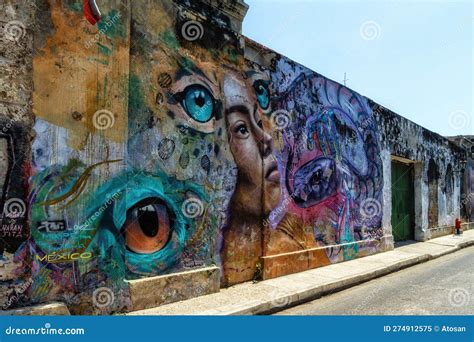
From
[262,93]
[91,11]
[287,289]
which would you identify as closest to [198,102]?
[262,93]

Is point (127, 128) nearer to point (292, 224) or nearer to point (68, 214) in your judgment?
point (68, 214)

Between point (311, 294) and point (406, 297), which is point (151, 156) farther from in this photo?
point (406, 297)

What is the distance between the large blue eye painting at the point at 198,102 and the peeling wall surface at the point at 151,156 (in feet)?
0.08

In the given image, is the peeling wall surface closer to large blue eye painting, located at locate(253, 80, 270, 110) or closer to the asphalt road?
large blue eye painting, located at locate(253, 80, 270, 110)

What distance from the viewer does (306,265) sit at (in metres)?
7.98

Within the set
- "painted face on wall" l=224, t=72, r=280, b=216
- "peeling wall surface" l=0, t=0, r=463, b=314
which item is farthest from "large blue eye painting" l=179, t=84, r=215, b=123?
"painted face on wall" l=224, t=72, r=280, b=216

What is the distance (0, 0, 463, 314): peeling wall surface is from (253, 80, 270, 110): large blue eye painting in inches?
2.2

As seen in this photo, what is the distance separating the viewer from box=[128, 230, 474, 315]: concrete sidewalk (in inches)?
200

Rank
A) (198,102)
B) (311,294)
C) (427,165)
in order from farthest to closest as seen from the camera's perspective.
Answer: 1. (427,165)
2. (311,294)
3. (198,102)

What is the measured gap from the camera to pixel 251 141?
6953 mm

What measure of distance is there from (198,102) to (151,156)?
49.5 inches

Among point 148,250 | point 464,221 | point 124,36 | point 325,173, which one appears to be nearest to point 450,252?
point 325,173

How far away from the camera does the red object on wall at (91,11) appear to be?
4496 mm

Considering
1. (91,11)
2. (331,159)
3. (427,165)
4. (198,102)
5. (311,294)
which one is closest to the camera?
(91,11)
